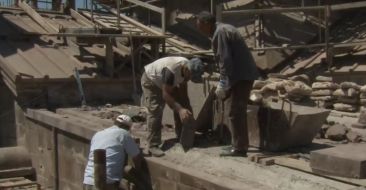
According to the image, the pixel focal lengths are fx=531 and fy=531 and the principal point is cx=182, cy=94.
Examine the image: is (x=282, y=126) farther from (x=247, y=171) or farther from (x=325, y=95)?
(x=325, y=95)

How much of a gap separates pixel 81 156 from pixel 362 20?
800 centimetres

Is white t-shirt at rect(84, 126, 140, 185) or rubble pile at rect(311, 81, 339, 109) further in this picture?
rubble pile at rect(311, 81, 339, 109)

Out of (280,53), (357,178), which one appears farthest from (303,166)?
(280,53)

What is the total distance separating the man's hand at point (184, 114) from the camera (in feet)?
22.8

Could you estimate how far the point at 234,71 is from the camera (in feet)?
21.4

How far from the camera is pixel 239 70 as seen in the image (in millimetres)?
6547

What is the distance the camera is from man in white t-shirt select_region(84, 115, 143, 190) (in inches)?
270

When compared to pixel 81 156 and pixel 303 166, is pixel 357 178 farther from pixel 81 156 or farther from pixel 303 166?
pixel 81 156

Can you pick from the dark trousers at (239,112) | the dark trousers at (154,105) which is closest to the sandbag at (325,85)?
the dark trousers at (154,105)

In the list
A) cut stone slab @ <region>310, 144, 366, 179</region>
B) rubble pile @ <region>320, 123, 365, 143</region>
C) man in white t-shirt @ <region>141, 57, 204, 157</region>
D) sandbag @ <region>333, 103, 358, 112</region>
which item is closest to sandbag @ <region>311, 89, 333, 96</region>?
sandbag @ <region>333, 103, 358, 112</region>

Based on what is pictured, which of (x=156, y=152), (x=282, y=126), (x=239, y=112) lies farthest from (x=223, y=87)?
(x=156, y=152)

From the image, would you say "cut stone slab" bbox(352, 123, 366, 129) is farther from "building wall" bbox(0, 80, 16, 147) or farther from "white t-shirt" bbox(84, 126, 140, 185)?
"building wall" bbox(0, 80, 16, 147)

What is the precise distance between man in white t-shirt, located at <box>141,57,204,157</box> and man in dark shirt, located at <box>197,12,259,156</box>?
2.12 feet

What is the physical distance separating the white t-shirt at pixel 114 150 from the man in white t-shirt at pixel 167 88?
445mm
